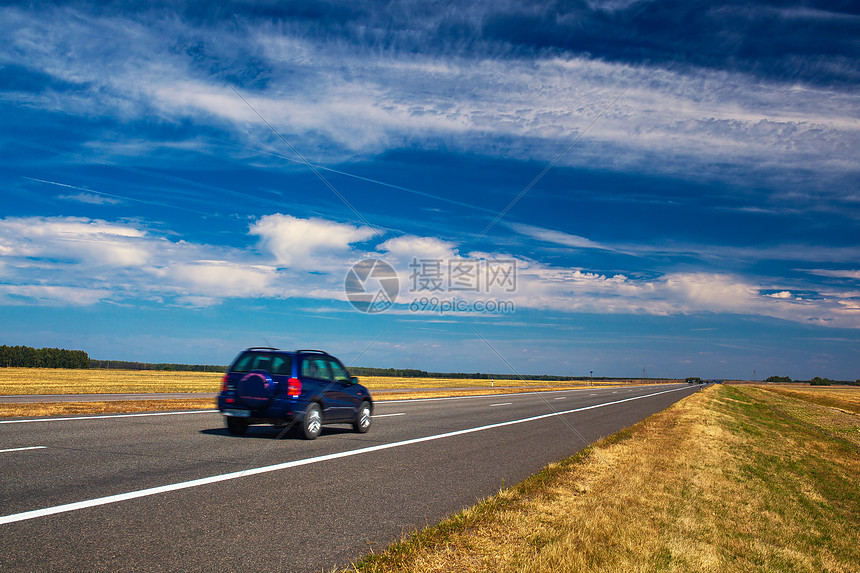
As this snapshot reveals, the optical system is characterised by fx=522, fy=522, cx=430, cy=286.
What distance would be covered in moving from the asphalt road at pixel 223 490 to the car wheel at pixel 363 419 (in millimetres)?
260

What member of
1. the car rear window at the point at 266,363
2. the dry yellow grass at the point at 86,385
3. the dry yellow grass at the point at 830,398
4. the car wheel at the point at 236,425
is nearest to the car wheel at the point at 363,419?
the car rear window at the point at 266,363

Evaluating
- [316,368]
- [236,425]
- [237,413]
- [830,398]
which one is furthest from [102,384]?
[830,398]

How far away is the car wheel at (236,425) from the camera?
37.7 feet

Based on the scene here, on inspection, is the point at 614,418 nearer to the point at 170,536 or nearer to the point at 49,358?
the point at 170,536

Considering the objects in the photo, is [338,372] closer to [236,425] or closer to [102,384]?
[236,425]

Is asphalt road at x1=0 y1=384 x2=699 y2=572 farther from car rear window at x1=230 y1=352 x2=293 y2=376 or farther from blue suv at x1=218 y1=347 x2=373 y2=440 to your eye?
car rear window at x1=230 y1=352 x2=293 y2=376

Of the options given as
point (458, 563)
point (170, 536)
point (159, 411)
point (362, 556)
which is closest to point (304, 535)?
point (362, 556)

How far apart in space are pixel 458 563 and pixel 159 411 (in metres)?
15.6

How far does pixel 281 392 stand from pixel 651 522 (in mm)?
7790

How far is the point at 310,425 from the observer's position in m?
11.5

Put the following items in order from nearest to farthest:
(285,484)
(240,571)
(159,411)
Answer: (240,571) → (285,484) → (159,411)

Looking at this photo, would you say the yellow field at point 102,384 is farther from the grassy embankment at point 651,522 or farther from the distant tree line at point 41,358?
the distant tree line at point 41,358

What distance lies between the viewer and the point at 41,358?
405 feet

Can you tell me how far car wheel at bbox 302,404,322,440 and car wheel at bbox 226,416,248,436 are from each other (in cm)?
136
